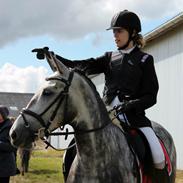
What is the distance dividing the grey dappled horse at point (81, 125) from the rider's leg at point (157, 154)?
0.31 metres

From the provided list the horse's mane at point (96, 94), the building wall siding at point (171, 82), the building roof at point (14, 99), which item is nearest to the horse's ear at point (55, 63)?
the horse's mane at point (96, 94)

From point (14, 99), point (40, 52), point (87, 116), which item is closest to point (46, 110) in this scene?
point (87, 116)

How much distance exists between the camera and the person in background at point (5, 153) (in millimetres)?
8359

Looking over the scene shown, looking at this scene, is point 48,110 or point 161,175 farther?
point 161,175

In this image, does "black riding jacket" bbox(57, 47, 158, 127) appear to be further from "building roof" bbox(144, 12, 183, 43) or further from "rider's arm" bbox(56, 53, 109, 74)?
"building roof" bbox(144, 12, 183, 43)

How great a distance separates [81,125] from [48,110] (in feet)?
1.41

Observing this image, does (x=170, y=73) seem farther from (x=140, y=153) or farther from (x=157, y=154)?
(x=140, y=153)

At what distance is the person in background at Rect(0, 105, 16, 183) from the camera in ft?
27.4

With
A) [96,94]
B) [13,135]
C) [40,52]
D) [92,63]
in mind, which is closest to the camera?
[13,135]

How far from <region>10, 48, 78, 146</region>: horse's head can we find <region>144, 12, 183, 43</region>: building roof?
1387 cm

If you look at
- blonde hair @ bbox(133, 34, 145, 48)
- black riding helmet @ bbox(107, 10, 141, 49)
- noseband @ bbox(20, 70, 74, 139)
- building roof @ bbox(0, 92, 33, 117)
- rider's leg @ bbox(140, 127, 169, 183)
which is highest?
building roof @ bbox(0, 92, 33, 117)

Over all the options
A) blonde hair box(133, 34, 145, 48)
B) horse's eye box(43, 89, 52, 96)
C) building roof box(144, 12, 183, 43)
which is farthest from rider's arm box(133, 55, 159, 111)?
building roof box(144, 12, 183, 43)

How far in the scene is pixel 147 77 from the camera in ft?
18.1

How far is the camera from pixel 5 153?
850 centimetres
